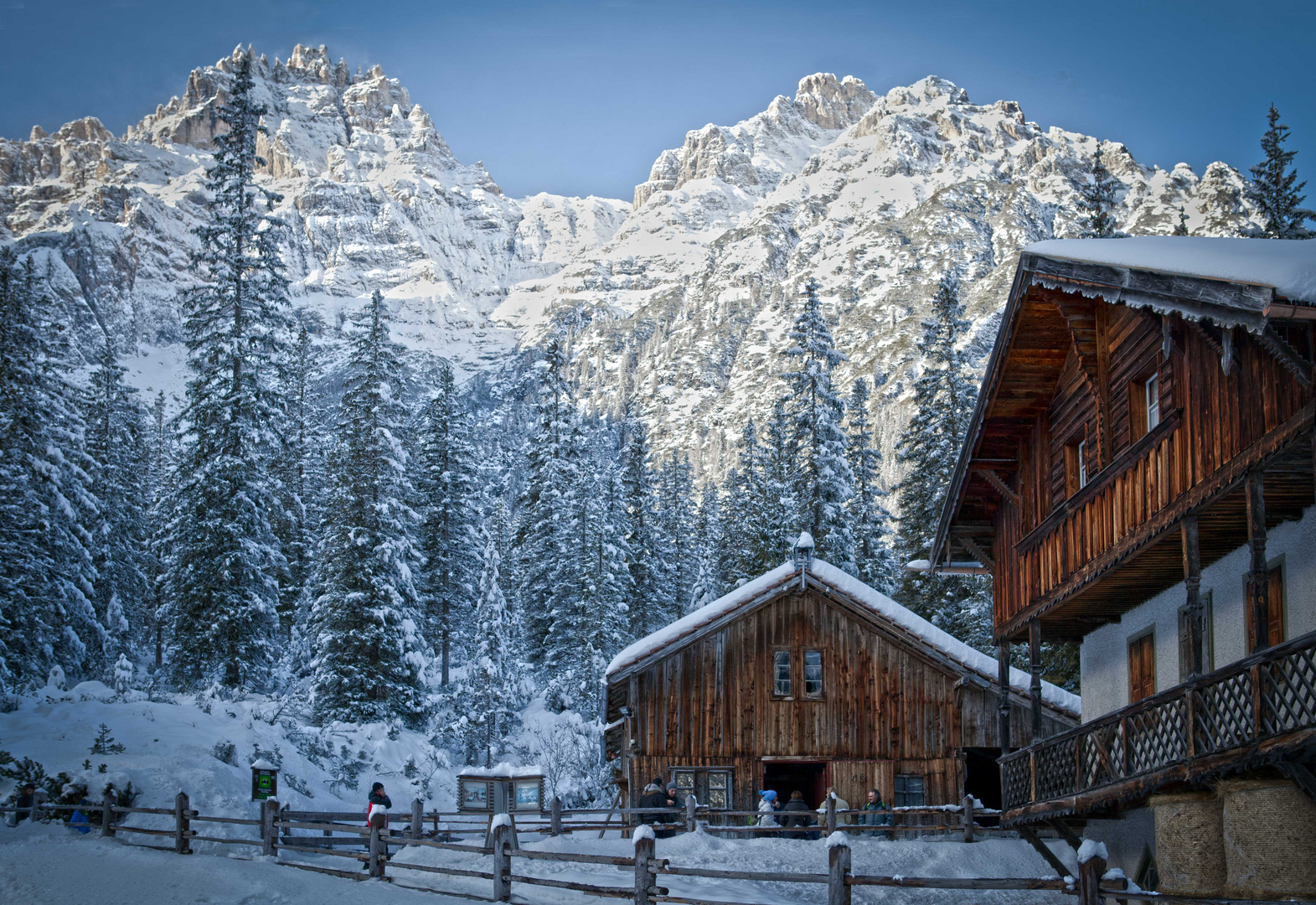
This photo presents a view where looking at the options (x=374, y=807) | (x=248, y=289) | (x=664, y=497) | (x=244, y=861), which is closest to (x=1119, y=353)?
(x=374, y=807)

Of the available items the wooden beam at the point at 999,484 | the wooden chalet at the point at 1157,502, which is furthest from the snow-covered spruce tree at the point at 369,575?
the wooden beam at the point at 999,484

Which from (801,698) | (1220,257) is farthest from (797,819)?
(1220,257)

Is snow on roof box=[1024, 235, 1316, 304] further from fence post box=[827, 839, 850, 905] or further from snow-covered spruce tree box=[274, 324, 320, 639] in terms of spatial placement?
snow-covered spruce tree box=[274, 324, 320, 639]

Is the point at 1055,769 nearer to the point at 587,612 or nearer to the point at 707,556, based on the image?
the point at 587,612

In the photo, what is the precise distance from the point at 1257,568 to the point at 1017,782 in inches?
328

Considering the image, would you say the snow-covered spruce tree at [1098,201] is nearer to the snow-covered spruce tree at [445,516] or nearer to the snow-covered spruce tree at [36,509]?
the snow-covered spruce tree at [445,516]

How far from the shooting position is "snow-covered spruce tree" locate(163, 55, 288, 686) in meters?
33.1

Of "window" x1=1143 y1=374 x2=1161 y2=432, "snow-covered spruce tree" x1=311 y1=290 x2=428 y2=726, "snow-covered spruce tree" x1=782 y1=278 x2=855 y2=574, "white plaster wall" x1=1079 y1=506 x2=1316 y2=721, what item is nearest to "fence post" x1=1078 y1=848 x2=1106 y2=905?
"white plaster wall" x1=1079 y1=506 x2=1316 y2=721

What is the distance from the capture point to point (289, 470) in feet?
163

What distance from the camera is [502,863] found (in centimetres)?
1516

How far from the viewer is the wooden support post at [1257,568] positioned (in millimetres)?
10766

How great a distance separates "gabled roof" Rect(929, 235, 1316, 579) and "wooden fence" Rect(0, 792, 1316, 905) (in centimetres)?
501

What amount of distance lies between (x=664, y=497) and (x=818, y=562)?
42.6 m

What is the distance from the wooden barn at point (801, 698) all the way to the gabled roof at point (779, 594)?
0.11 feet
